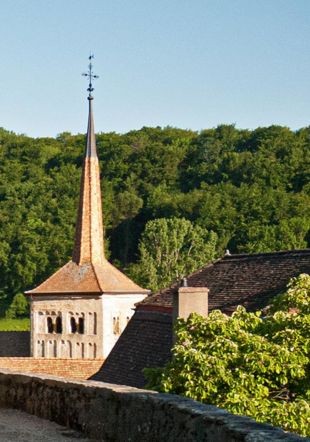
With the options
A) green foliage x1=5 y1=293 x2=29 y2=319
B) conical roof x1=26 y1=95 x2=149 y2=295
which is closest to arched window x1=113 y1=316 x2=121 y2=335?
conical roof x1=26 y1=95 x2=149 y2=295

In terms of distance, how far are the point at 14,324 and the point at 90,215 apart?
31.1 meters

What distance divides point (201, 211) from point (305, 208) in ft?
30.9

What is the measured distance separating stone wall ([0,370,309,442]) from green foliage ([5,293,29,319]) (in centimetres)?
7586

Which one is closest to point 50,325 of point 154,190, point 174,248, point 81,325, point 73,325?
point 73,325

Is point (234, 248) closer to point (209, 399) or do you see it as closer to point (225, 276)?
point (225, 276)

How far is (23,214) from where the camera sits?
92312 millimetres

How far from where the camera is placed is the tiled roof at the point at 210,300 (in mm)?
26188

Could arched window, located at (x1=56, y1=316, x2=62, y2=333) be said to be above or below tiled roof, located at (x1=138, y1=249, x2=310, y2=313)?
below

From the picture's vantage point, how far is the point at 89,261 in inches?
1980

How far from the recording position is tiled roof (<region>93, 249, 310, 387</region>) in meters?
26.2

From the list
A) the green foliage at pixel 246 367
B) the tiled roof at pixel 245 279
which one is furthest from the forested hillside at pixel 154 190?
the green foliage at pixel 246 367

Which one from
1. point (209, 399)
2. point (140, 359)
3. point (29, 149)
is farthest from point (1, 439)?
point (29, 149)

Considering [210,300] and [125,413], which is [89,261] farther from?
[125,413]

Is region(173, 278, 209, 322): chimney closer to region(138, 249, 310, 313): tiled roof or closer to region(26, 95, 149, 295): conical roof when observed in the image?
region(138, 249, 310, 313): tiled roof
